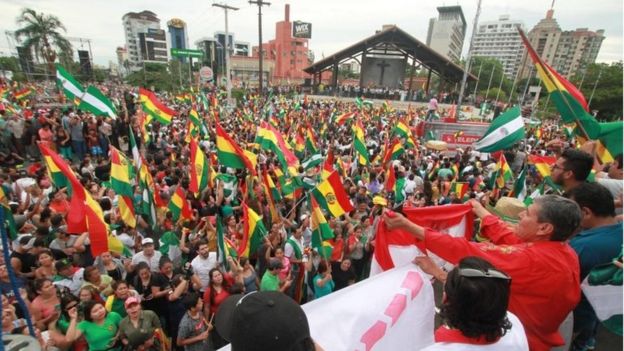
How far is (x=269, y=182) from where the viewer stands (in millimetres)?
6891

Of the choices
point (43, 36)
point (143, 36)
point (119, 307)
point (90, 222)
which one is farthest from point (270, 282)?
point (143, 36)

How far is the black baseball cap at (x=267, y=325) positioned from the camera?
3.49 ft

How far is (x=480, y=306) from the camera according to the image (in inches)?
54.3

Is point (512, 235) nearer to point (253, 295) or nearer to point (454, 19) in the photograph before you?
point (253, 295)

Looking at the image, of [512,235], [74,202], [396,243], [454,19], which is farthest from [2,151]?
[454,19]

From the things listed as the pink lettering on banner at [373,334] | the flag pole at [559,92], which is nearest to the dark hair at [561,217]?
the pink lettering on banner at [373,334]

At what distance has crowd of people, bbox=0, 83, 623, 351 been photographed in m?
1.79

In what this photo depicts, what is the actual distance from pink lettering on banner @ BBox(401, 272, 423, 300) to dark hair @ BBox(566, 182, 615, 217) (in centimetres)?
124

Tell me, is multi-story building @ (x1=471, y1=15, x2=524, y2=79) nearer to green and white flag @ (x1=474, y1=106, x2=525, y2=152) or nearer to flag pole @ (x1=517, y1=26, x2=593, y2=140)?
green and white flag @ (x1=474, y1=106, x2=525, y2=152)

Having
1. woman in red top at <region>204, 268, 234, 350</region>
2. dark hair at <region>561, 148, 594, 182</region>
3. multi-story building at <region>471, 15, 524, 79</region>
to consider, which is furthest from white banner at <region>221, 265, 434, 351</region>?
multi-story building at <region>471, 15, 524, 79</region>

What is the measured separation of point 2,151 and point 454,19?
137585 millimetres

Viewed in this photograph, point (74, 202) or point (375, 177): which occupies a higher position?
point (74, 202)

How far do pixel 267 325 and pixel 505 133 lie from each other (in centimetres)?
684

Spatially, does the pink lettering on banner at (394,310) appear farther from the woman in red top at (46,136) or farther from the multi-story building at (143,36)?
the multi-story building at (143,36)
